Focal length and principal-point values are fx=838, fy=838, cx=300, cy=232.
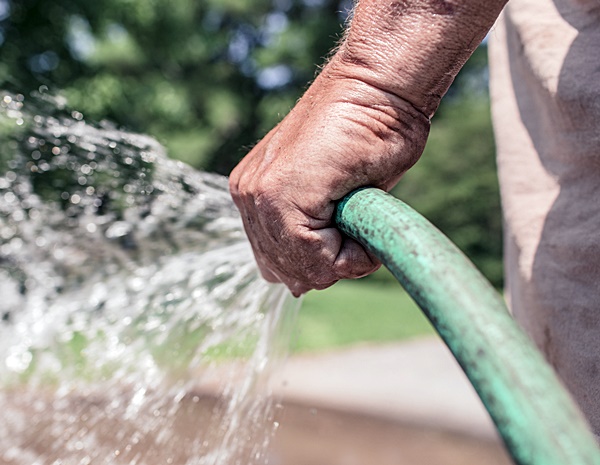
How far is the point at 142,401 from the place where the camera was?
2.36m

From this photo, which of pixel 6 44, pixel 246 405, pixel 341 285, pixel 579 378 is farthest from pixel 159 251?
pixel 341 285

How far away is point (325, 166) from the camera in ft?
4.10

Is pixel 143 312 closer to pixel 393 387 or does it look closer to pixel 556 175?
pixel 556 175

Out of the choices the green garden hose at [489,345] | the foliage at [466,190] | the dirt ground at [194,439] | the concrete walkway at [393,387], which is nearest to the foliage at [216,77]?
the foliage at [466,190]

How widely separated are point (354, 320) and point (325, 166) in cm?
886

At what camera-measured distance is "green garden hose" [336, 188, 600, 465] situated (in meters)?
0.78

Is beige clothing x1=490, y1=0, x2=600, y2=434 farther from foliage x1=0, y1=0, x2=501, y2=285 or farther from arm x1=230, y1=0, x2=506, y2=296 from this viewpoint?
foliage x1=0, y1=0, x2=501, y2=285

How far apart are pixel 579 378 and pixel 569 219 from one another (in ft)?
1.07

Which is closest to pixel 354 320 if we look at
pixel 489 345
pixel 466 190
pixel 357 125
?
pixel 466 190

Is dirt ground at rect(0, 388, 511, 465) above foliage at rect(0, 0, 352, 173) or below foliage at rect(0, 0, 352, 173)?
above

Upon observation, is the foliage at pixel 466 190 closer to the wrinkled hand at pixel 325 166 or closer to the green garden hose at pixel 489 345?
the wrinkled hand at pixel 325 166

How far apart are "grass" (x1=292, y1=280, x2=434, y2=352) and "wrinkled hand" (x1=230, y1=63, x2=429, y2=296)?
5.65 meters

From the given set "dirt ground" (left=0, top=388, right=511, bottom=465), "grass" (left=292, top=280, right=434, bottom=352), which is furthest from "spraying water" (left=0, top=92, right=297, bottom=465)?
"grass" (left=292, top=280, right=434, bottom=352)

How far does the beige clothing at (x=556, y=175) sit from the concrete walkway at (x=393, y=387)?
382 cm
